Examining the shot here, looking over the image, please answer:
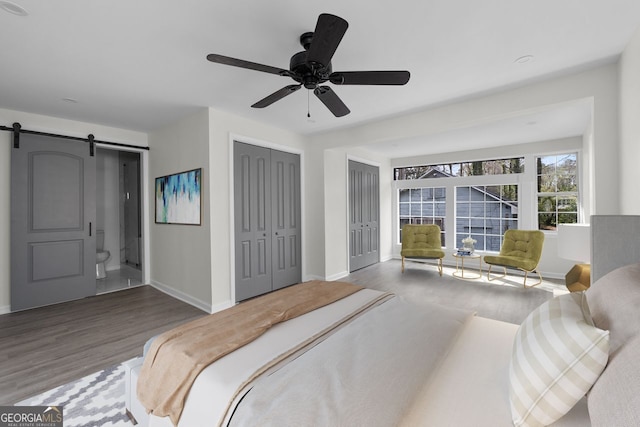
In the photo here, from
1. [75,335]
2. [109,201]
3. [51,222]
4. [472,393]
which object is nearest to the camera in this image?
[472,393]

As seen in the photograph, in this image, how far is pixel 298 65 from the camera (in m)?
1.96

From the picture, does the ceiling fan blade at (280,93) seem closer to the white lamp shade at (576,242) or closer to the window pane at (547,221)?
the white lamp shade at (576,242)

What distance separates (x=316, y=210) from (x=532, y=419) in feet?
13.2

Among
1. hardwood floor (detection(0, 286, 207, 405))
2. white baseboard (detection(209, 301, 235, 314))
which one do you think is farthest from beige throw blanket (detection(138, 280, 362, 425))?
white baseboard (detection(209, 301, 235, 314))

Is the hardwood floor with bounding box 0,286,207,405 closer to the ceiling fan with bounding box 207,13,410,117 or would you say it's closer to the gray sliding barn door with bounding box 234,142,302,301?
the gray sliding barn door with bounding box 234,142,302,301

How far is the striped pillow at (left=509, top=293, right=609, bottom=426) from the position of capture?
86 cm

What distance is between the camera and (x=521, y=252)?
15.5ft

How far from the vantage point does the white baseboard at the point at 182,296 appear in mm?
3588

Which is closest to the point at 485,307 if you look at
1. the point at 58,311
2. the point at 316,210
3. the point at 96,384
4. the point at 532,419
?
the point at 316,210

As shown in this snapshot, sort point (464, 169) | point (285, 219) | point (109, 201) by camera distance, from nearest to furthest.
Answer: point (285, 219) < point (109, 201) < point (464, 169)

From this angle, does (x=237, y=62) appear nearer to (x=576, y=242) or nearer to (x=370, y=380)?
(x=370, y=380)

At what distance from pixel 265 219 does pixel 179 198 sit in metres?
1.22

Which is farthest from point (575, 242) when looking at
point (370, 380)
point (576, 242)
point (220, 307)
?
point (220, 307)

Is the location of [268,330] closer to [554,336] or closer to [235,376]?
[235,376]
